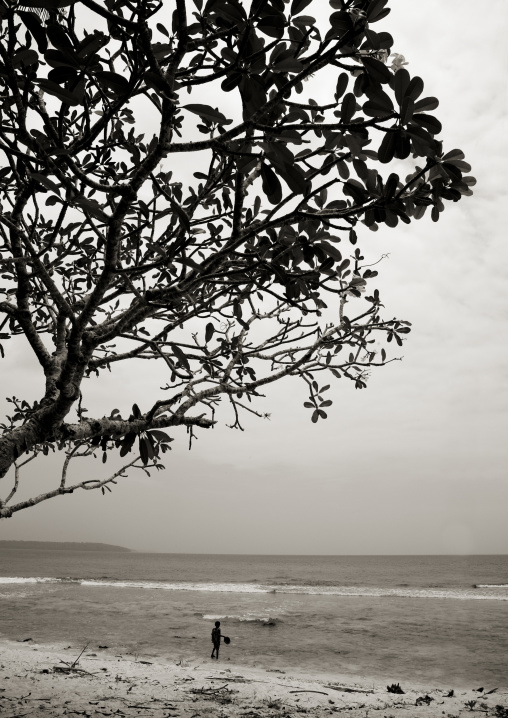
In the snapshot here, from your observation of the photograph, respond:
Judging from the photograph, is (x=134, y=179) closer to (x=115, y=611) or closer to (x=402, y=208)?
(x=402, y=208)

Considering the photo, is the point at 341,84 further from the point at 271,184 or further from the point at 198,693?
the point at 198,693

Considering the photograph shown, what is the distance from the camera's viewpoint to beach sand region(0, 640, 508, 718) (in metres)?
7.62

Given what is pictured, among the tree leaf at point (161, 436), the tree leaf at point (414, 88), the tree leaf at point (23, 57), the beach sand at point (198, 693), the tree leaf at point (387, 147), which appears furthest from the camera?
the beach sand at point (198, 693)

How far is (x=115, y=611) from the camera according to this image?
2223 cm

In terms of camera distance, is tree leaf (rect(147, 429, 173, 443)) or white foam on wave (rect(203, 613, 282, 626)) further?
white foam on wave (rect(203, 613, 282, 626))

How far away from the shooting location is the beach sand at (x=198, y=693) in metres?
7.62

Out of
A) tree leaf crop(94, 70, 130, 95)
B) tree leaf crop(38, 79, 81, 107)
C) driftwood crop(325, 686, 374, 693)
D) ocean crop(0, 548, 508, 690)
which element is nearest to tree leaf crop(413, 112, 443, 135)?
tree leaf crop(94, 70, 130, 95)

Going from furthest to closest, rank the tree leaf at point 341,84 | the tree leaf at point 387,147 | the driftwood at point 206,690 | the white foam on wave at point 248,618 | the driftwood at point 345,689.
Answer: the white foam on wave at point 248,618
the driftwood at point 345,689
the driftwood at point 206,690
the tree leaf at point 341,84
the tree leaf at point 387,147

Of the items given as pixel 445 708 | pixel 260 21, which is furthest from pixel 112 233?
pixel 445 708

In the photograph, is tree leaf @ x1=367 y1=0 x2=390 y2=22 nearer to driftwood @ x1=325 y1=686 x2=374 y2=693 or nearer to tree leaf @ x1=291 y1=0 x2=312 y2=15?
tree leaf @ x1=291 y1=0 x2=312 y2=15

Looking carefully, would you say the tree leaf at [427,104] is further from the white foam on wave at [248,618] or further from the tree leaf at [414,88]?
the white foam on wave at [248,618]

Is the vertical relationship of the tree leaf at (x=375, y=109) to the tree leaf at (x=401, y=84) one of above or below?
below

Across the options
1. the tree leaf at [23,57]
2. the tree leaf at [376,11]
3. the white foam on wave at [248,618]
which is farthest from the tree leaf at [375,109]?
the white foam on wave at [248,618]

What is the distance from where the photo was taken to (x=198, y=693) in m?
8.96
